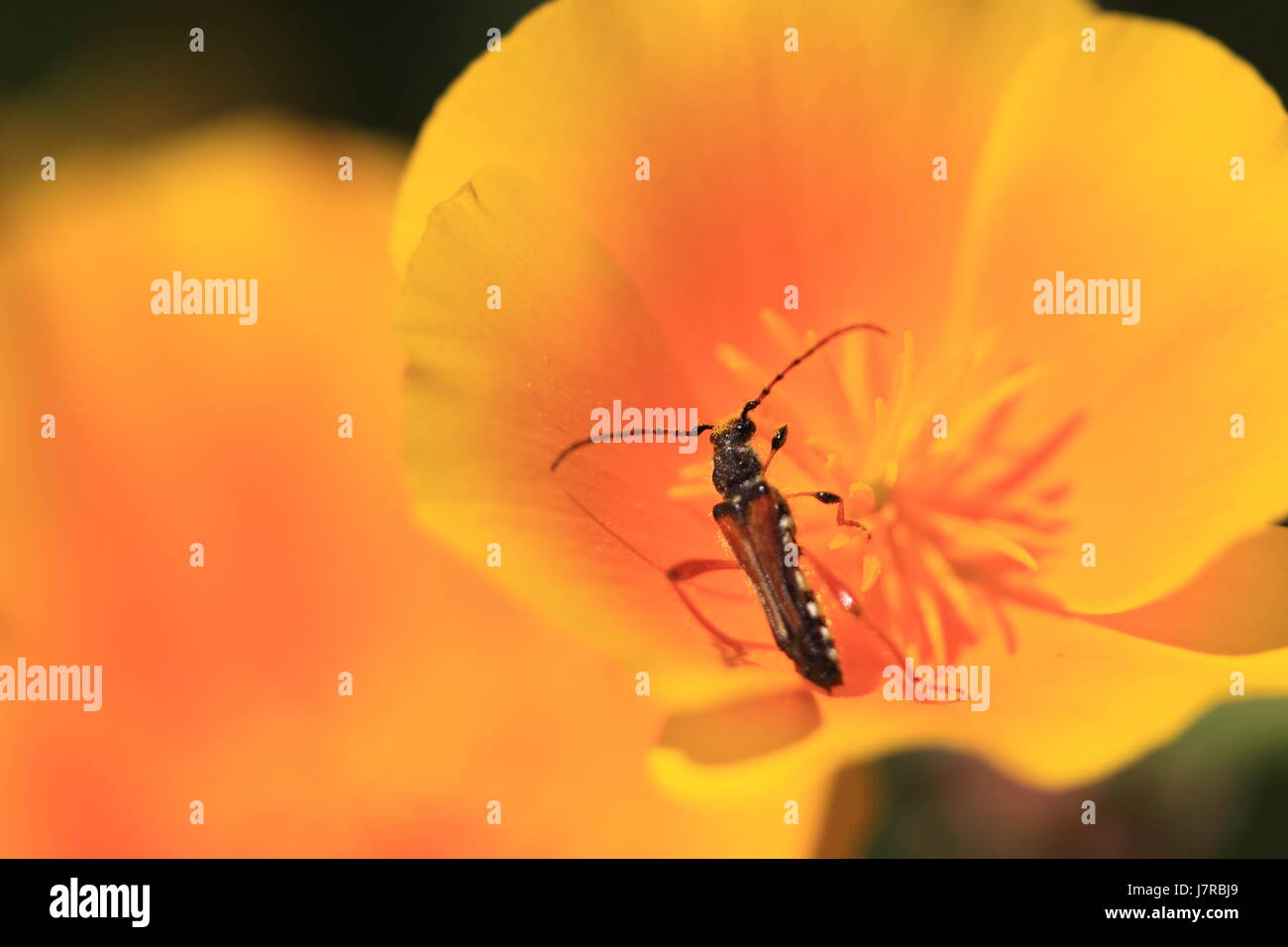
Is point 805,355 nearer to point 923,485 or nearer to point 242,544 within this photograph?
point 923,485

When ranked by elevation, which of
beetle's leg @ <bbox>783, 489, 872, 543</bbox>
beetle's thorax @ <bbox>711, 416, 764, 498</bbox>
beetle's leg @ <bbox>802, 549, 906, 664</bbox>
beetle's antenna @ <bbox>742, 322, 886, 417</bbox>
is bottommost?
beetle's leg @ <bbox>802, 549, 906, 664</bbox>

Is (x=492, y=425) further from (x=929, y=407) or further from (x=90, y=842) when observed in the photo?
(x=90, y=842)

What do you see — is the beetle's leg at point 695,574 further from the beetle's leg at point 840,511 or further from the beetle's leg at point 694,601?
the beetle's leg at point 840,511

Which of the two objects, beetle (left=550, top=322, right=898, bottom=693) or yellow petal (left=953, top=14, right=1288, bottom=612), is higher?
yellow petal (left=953, top=14, right=1288, bottom=612)

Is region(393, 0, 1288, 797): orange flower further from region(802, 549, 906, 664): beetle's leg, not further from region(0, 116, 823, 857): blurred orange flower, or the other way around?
region(0, 116, 823, 857): blurred orange flower

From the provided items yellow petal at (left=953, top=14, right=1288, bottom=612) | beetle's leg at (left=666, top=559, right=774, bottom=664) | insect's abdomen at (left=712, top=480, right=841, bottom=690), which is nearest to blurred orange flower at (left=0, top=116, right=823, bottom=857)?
beetle's leg at (left=666, top=559, right=774, bottom=664)

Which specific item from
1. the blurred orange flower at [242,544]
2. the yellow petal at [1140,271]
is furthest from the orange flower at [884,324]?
the blurred orange flower at [242,544]
